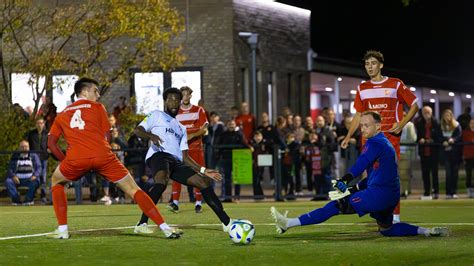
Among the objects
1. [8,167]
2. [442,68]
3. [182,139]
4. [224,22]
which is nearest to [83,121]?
[182,139]

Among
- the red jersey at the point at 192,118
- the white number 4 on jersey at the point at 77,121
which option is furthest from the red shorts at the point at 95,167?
the red jersey at the point at 192,118

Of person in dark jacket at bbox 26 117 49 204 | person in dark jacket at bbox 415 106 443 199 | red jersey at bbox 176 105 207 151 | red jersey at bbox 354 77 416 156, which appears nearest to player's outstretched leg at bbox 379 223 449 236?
red jersey at bbox 354 77 416 156

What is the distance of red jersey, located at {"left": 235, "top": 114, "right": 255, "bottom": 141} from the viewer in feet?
97.0

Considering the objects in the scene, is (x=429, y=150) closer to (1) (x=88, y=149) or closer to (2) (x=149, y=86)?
(2) (x=149, y=86)

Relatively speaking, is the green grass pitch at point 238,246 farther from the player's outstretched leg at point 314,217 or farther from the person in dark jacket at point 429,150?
the person in dark jacket at point 429,150

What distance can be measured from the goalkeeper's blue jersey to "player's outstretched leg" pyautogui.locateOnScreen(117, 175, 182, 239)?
2.31 metres

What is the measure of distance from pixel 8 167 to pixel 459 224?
13.4m

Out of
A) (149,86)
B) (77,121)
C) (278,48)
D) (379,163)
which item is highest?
(278,48)

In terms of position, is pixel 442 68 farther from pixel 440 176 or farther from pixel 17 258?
pixel 17 258

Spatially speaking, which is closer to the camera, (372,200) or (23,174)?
(372,200)

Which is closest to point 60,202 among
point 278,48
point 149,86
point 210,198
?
point 210,198

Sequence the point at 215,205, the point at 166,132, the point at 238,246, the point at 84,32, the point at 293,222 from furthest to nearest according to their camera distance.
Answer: the point at 84,32 < the point at 166,132 < the point at 215,205 < the point at 293,222 < the point at 238,246

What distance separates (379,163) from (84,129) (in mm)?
3446

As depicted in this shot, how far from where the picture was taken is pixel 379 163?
14039mm
